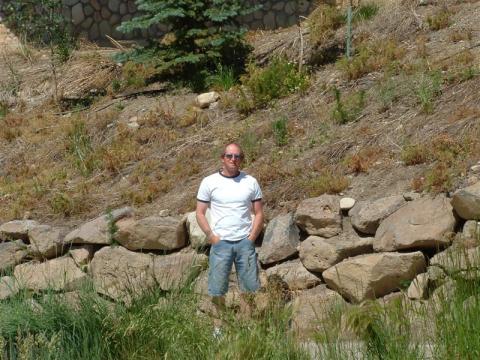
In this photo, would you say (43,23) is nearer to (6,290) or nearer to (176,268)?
(176,268)

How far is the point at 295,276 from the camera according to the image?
8242 mm

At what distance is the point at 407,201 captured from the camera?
8062 mm

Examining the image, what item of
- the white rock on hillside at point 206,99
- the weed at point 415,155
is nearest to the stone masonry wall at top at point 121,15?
the white rock on hillside at point 206,99

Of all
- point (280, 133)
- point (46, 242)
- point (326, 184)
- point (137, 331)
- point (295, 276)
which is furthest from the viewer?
point (280, 133)

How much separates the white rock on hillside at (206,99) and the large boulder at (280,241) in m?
3.93

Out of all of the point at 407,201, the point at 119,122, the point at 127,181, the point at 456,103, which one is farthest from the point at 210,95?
the point at 407,201

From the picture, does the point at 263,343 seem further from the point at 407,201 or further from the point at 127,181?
the point at 127,181

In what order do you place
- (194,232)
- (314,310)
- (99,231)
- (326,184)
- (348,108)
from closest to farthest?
1. (314,310)
2. (326,184)
3. (194,232)
4. (99,231)
5. (348,108)

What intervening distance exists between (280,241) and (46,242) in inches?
114

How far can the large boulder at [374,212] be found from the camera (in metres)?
8.03

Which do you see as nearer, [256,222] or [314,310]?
[314,310]

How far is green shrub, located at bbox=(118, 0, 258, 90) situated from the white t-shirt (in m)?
5.61

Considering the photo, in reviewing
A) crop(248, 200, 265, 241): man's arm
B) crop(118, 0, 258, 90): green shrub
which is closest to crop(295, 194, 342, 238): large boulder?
crop(248, 200, 265, 241): man's arm

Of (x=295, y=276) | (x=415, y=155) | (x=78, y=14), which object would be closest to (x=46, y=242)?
(x=295, y=276)
